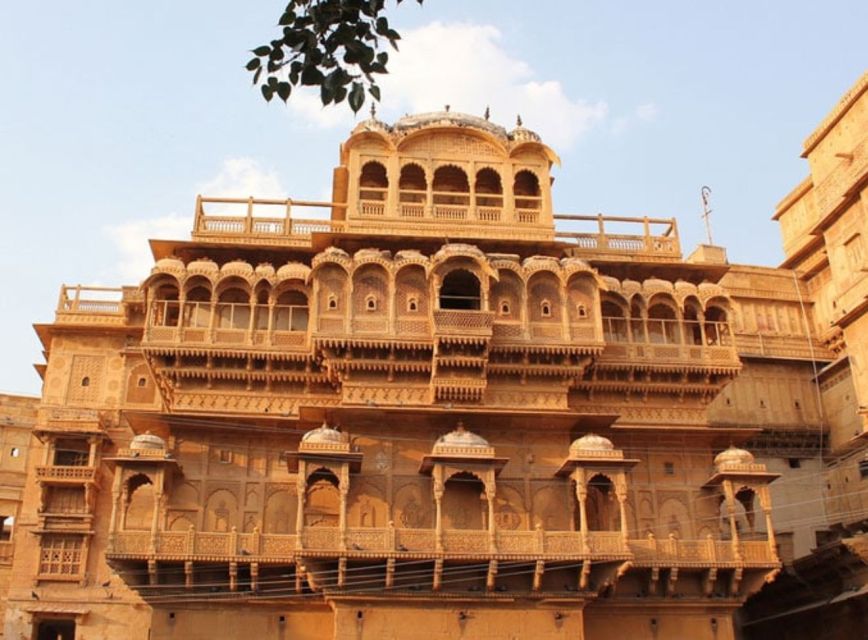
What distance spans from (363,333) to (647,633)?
9596 millimetres

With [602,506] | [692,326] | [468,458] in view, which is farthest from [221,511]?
[692,326]

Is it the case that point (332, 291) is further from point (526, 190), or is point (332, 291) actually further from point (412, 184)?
point (526, 190)

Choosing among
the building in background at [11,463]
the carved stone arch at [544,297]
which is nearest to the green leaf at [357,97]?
the carved stone arch at [544,297]

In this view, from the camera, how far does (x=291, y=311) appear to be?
2406 centimetres

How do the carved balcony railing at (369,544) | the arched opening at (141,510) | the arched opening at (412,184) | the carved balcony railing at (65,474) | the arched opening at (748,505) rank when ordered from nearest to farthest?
the carved balcony railing at (369,544) → the arched opening at (748,505) → the arched opening at (141,510) → the arched opening at (412,184) → the carved balcony railing at (65,474)

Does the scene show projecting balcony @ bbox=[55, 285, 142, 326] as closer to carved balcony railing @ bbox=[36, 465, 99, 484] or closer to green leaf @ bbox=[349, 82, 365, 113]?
carved balcony railing @ bbox=[36, 465, 99, 484]

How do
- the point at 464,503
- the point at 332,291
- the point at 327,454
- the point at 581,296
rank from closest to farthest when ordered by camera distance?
the point at 327,454 < the point at 464,503 < the point at 332,291 < the point at 581,296

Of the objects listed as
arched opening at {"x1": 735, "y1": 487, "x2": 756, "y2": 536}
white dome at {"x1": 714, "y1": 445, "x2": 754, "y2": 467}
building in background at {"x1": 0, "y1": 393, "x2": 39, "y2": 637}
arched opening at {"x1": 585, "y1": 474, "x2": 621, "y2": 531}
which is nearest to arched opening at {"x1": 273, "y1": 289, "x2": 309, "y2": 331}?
arched opening at {"x1": 585, "y1": 474, "x2": 621, "y2": 531}

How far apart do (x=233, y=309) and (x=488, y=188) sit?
822 centimetres

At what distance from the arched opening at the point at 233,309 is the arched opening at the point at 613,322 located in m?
9.22

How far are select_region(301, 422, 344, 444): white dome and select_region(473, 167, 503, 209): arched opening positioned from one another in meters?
8.38

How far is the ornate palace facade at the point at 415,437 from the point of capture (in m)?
20.6

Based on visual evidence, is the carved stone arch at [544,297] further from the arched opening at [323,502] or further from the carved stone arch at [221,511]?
the carved stone arch at [221,511]

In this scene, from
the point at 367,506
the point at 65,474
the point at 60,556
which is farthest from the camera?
the point at 65,474
